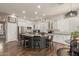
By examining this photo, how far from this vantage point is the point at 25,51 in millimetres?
2521

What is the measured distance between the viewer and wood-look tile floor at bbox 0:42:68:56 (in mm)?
2484

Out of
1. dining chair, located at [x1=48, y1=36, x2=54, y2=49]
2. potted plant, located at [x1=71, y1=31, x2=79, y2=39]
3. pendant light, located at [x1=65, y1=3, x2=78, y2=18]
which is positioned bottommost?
dining chair, located at [x1=48, y1=36, x2=54, y2=49]

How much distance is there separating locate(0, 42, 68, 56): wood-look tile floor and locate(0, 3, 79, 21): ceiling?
636 millimetres

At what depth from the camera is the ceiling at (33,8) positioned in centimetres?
246

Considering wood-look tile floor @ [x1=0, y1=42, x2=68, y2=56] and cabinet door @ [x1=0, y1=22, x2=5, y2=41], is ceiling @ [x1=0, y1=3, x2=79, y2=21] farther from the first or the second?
wood-look tile floor @ [x1=0, y1=42, x2=68, y2=56]

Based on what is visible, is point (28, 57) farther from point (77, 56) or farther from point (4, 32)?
point (77, 56)

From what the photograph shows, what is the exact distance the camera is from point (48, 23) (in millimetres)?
2512

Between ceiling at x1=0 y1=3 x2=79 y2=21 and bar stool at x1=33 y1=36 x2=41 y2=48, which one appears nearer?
ceiling at x1=0 y1=3 x2=79 y2=21

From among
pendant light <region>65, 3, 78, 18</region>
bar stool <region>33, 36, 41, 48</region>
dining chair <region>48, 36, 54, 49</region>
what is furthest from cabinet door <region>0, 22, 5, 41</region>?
pendant light <region>65, 3, 78, 18</region>

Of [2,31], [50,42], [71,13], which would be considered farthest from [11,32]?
[71,13]

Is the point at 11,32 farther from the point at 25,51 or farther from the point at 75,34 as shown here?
the point at 75,34

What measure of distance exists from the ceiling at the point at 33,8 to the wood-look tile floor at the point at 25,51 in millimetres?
636

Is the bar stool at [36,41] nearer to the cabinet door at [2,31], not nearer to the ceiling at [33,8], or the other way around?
the ceiling at [33,8]

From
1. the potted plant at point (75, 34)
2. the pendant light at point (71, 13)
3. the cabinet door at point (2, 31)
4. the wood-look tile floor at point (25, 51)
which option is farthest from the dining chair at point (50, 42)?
the cabinet door at point (2, 31)
